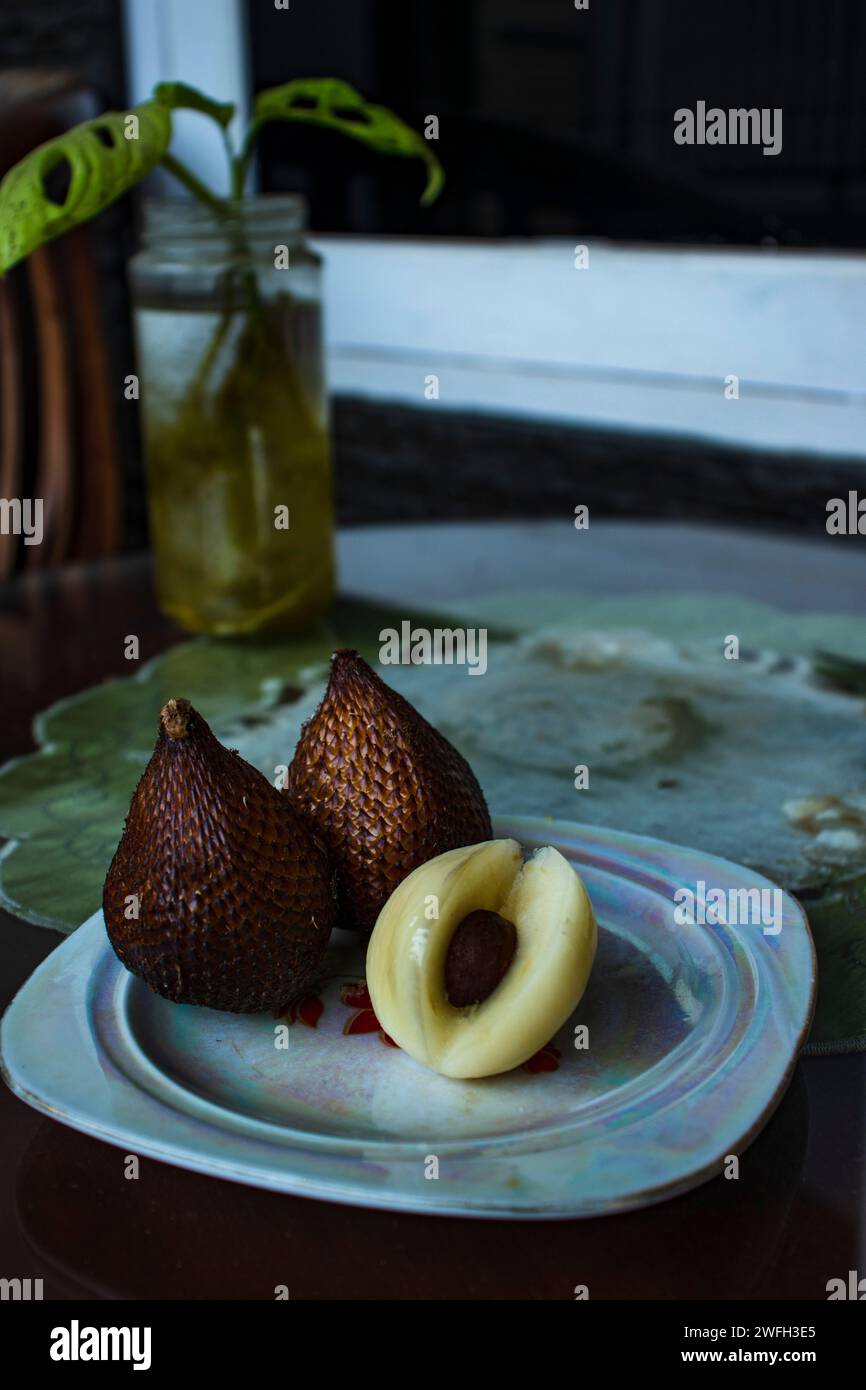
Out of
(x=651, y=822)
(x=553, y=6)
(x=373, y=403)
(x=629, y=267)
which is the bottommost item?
(x=651, y=822)

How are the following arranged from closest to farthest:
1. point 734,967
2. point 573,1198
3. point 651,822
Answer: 1. point 573,1198
2. point 734,967
3. point 651,822

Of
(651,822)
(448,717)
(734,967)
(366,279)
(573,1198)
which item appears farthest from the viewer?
(366,279)

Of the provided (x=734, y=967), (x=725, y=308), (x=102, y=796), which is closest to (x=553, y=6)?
(x=725, y=308)

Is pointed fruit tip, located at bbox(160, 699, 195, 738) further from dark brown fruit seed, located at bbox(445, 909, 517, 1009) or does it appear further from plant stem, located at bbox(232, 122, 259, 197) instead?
plant stem, located at bbox(232, 122, 259, 197)

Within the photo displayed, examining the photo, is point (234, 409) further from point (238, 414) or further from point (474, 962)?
point (474, 962)

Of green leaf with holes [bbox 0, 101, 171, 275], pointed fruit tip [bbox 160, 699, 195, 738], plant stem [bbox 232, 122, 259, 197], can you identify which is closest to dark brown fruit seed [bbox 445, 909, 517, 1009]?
pointed fruit tip [bbox 160, 699, 195, 738]

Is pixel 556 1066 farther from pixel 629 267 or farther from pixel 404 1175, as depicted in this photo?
pixel 629 267
